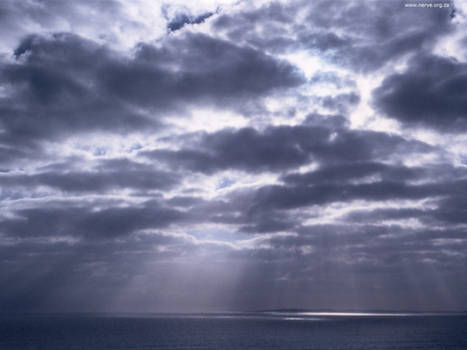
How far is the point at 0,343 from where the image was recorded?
11606 cm

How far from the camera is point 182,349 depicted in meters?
102

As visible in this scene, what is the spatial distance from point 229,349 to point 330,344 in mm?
28794

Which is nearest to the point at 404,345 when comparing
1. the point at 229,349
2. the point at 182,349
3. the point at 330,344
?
the point at 330,344

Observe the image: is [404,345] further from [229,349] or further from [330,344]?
[229,349]

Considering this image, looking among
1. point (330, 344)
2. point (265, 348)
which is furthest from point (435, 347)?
point (265, 348)

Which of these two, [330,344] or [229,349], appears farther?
[330,344]

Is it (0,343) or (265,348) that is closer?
(265,348)

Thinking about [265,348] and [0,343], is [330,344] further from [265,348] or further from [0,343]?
[0,343]

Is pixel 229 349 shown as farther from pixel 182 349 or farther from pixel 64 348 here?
pixel 64 348

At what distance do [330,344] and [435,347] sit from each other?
2588 cm

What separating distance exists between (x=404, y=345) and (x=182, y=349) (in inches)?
2303

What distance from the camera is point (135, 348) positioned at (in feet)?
341

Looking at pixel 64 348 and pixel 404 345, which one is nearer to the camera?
pixel 64 348

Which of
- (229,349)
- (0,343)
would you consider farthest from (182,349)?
(0,343)
